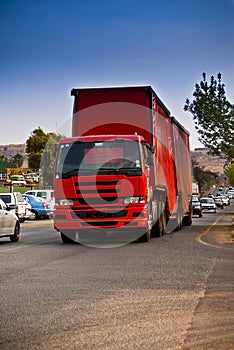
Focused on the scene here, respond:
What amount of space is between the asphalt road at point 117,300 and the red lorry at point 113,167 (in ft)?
9.06

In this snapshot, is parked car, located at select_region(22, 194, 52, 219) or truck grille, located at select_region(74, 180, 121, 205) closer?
truck grille, located at select_region(74, 180, 121, 205)

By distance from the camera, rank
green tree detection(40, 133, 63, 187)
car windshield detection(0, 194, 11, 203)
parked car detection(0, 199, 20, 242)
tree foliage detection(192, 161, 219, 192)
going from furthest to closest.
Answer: tree foliage detection(192, 161, 219, 192) → green tree detection(40, 133, 63, 187) → car windshield detection(0, 194, 11, 203) → parked car detection(0, 199, 20, 242)

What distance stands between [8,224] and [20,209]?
16.8 metres

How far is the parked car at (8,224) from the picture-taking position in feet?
73.7

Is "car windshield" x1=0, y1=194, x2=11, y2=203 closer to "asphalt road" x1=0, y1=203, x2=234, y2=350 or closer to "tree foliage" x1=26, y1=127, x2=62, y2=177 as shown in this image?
"asphalt road" x1=0, y1=203, x2=234, y2=350

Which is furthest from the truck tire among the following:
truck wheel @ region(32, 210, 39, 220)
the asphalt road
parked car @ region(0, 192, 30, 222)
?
truck wheel @ region(32, 210, 39, 220)

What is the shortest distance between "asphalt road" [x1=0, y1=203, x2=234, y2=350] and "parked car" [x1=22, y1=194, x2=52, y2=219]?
2694 centimetres

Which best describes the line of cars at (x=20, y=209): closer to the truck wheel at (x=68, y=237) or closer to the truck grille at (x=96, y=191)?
the truck wheel at (x=68, y=237)

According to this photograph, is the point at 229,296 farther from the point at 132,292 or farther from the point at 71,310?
the point at 71,310

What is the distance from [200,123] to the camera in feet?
119

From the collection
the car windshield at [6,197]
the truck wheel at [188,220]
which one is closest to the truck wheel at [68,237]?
the truck wheel at [188,220]

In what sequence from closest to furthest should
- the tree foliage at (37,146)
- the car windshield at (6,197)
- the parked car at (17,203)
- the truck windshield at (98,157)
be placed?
the truck windshield at (98,157), the parked car at (17,203), the car windshield at (6,197), the tree foliage at (37,146)

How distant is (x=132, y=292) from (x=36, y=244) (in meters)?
11.5

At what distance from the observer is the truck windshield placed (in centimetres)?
2064
